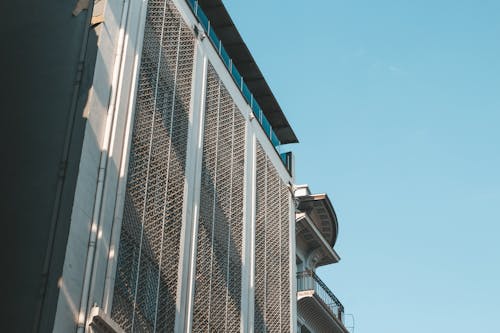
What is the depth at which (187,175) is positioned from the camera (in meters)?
18.5

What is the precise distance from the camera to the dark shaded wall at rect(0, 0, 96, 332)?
1362 cm

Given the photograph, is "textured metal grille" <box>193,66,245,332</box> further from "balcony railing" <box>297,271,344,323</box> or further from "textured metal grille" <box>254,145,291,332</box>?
"balcony railing" <box>297,271,344,323</box>

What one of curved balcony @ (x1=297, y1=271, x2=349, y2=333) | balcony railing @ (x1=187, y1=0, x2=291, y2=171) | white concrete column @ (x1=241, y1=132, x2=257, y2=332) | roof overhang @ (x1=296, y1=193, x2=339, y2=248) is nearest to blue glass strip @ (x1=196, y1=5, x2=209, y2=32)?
balcony railing @ (x1=187, y1=0, x2=291, y2=171)

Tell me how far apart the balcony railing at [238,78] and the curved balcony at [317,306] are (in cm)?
526

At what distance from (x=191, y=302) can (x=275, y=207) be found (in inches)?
329

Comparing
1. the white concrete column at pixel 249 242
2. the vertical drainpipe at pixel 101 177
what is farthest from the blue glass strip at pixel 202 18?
the vertical drainpipe at pixel 101 177

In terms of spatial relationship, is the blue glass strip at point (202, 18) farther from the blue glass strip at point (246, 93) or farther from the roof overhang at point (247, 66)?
the blue glass strip at point (246, 93)

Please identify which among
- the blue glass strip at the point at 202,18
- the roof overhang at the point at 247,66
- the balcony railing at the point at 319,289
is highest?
the roof overhang at the point at 247,66

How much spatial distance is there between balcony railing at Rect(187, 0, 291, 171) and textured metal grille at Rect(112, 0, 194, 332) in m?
2.29

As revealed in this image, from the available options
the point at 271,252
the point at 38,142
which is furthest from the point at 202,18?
the point at 38,142

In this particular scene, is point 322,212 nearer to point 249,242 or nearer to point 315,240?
point 315,240

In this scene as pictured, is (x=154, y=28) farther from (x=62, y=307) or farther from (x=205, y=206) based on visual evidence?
(x=62, y=307)

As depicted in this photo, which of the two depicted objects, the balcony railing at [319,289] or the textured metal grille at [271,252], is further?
the balcony railing at [319,289]

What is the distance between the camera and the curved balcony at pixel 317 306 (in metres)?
30.0
